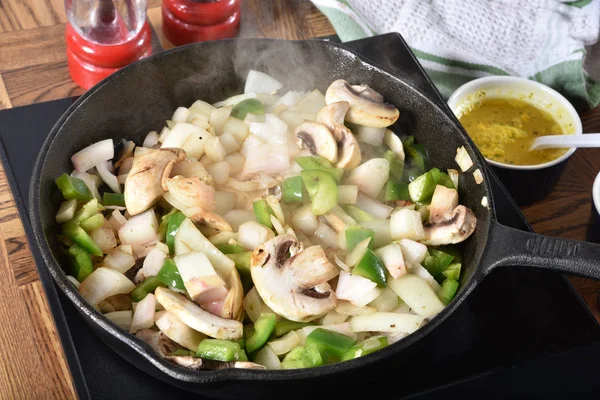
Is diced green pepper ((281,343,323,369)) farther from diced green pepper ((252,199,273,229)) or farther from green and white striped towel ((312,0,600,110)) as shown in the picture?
green and white striped towel ((312,0,600,110))

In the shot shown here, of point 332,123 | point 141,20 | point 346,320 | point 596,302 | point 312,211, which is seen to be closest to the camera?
point 346,320

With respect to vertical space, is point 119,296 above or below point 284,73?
below

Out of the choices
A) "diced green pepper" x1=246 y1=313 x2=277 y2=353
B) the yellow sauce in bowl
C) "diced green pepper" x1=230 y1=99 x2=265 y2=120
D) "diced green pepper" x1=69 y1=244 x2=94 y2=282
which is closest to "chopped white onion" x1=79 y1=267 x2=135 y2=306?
"diced green pepper" x1=69 y1=244 x2=94 y2=282

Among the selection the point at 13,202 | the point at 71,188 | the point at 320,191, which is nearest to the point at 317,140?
the point at 320,191

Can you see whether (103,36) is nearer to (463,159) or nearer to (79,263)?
(79,263)

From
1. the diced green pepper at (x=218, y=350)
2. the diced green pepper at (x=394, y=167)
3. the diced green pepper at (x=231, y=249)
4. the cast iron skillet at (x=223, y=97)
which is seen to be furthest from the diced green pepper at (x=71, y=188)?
the diced green pepper at (x=394, y=167)

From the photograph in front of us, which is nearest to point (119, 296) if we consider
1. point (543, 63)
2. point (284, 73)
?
point (284, 73)

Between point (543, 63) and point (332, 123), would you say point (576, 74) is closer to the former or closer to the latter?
point (543, 63)
